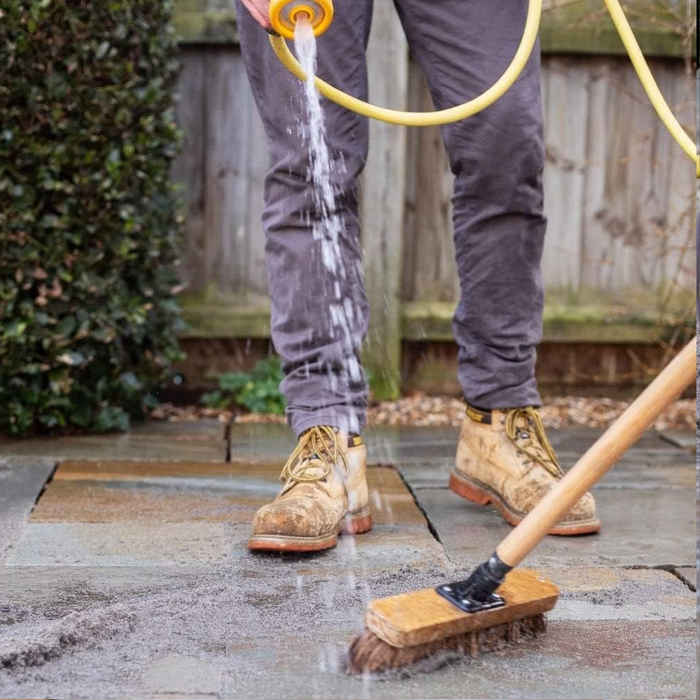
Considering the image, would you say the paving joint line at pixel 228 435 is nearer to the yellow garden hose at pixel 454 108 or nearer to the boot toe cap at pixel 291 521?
the boot toe cap at pixel 291 521

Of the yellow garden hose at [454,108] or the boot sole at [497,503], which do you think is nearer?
the yellow garden hose at [454,108]

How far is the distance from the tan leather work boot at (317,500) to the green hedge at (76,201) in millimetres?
1128

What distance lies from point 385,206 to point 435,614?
7.92 ft

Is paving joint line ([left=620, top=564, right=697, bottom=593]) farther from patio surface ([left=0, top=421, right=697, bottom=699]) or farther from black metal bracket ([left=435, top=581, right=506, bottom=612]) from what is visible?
black metal bracket ([left=435, top=581, right=506, bottom=612])

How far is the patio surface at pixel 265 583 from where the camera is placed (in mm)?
1214

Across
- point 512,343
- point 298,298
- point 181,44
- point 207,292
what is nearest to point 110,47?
point 181,44

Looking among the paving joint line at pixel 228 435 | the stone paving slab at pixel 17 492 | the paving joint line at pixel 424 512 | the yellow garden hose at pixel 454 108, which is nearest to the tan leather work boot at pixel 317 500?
the paving joint line at pixel 424 512

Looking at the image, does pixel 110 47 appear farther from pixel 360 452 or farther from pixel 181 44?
pixel 360 452

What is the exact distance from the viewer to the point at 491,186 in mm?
1976

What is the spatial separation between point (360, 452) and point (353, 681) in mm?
757

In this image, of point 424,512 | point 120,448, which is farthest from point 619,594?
point 120,448

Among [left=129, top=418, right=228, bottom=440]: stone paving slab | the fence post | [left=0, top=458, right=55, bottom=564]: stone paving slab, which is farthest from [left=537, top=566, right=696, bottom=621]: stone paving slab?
the fence post

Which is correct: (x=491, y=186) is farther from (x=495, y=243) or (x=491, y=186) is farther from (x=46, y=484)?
(x=46, y=484)

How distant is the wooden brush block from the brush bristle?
2 cm
